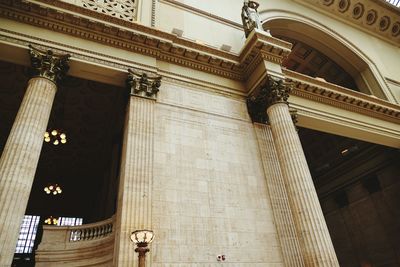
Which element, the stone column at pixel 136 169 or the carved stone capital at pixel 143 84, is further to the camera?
the carved stone capital at pixel 143 84

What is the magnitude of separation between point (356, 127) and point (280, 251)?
22.9 ft

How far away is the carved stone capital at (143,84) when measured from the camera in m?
7.97

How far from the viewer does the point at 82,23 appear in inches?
312

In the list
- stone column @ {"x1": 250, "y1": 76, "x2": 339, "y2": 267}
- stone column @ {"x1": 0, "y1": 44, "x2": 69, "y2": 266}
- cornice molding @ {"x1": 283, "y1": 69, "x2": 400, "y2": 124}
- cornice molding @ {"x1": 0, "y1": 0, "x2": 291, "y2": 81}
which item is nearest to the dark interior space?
cornice molding @ {"x1": 283, "y1": 69, "x2": 400, "y2": 124}

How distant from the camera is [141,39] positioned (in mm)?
8508

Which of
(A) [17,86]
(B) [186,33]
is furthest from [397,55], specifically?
(A) [17,86]

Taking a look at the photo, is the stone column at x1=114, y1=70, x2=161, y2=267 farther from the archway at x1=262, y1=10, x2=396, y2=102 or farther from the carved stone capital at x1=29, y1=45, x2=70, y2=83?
the archway at x1=262, y1=10, x2=396, y2=102

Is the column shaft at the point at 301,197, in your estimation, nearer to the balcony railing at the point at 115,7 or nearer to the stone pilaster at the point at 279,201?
the stone pilaster at the point at 279,201

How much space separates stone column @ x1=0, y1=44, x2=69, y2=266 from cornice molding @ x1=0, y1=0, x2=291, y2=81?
3.33 feet

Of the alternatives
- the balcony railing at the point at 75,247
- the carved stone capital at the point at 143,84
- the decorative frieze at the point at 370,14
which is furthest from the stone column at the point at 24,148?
the decorative frieze at the point at 370,14

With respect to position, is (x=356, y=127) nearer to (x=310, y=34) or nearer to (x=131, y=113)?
(x=310, y=34)

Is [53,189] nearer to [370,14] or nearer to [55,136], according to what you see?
[55,136]

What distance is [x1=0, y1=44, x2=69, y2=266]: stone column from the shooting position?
5223mm

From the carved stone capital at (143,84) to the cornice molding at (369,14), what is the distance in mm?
11308
